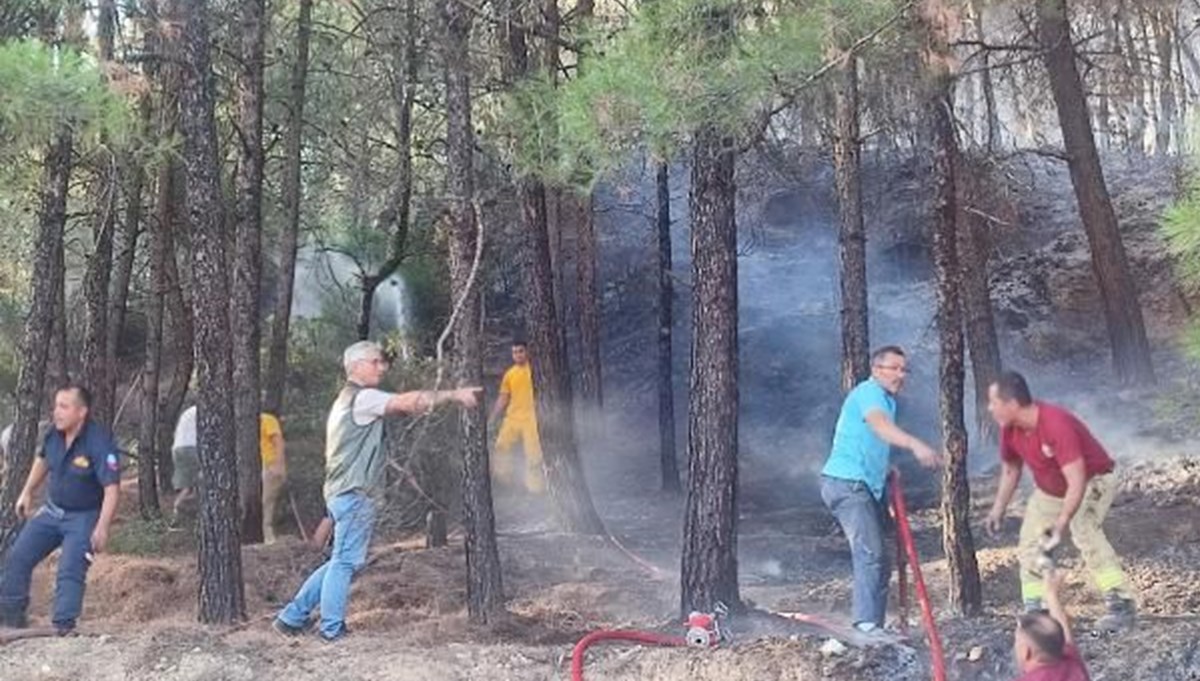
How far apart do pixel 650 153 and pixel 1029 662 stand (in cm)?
402

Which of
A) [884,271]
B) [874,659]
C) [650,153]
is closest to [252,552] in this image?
[650,153]

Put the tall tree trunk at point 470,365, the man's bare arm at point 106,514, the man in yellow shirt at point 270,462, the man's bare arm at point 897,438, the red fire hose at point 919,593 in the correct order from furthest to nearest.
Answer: the man in yellow shirt at point 270,462 → the tall tree trunk at point 470,365 → the man's bare arm at point 106,514 → the man's bare arm at point 897,438 → the red fire hose at point 919,593

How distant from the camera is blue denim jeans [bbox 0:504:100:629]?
26.9ft

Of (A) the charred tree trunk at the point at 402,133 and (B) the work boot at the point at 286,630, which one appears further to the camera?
(A) the charred tree trunk at the point at 402,133

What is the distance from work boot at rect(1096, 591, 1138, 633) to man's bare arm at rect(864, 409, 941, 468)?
1.24 metres

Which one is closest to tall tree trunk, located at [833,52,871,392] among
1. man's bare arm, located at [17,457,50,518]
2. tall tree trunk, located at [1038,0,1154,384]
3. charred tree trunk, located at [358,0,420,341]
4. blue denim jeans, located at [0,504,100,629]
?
tall tree trunk, located at [1038,0,1154,384]

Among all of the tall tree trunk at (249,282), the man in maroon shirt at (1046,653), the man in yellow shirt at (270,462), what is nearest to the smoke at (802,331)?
the tall tree trunk at (249,282)

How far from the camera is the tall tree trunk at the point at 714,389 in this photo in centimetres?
868

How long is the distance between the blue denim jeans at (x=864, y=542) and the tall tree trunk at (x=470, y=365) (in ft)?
8.31

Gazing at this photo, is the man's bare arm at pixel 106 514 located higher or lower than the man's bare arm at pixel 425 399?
lower

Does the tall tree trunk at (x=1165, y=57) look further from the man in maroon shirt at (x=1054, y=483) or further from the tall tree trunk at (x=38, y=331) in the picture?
the tall tree trunk at (x=38, y=331)

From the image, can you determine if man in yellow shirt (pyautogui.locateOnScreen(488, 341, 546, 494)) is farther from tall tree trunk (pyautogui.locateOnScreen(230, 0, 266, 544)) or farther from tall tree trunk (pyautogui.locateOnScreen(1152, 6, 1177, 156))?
tall tree trunk (pyautogui.locateOnScreen(1152, 6, 1177, 156))

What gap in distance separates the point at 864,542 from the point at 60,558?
4.91 m

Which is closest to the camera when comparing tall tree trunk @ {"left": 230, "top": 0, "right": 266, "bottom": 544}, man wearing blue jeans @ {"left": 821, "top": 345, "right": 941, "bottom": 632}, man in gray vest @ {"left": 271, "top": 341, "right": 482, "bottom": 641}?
man wearing blue jeans @ {"left": 821, "top": 345, "right": 941, "bottom": 632}
